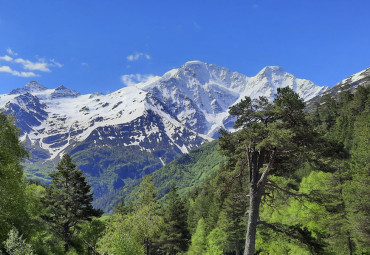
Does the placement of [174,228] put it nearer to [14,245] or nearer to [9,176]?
[14,245]

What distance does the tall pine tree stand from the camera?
32156mm

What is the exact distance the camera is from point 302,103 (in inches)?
602

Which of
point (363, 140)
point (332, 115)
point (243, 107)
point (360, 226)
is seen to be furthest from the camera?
point (332, 115)

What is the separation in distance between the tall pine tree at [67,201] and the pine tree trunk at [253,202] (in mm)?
24078

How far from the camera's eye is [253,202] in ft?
54.0

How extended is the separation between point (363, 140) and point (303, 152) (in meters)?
21.3

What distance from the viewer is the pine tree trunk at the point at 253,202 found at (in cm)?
1627

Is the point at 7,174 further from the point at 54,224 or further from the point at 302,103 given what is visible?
the point at 54,224

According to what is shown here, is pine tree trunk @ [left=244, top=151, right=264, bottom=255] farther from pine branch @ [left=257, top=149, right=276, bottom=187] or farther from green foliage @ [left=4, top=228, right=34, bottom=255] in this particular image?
green foliage @ [left=4, top=228, right=34, bottom=255]

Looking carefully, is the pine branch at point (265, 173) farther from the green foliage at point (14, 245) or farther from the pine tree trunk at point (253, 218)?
the green foliage at point (14, 245)

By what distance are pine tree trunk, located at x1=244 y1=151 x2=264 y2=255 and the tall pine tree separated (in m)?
24.1

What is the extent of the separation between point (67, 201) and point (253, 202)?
83.1ft

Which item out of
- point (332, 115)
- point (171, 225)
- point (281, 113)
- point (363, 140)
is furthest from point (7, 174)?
point (332, 115)

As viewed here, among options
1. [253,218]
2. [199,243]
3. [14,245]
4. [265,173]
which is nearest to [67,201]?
[14,245]
